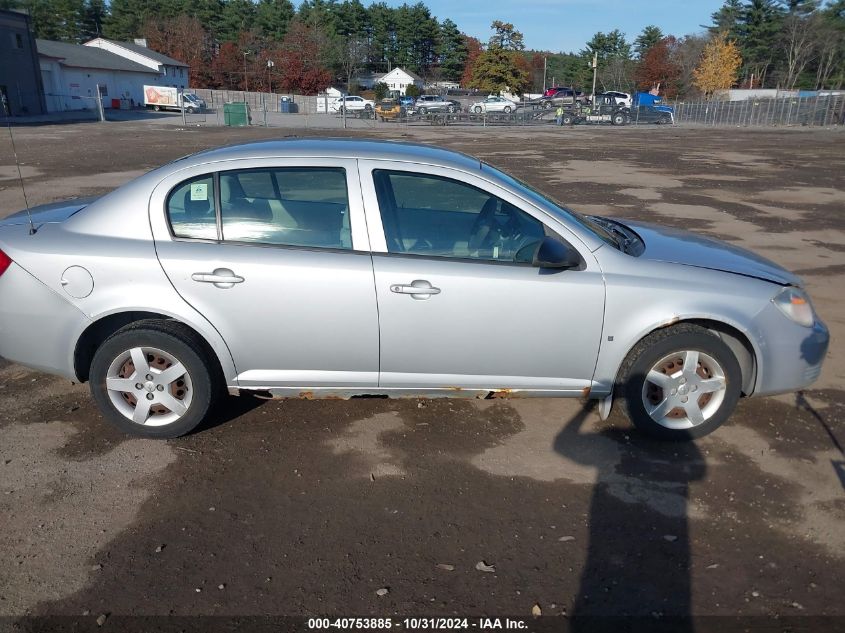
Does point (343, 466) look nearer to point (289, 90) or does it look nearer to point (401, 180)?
point (401, 180)

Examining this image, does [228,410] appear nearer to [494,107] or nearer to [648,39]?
[494,107]

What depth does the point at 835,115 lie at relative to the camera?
166 feet

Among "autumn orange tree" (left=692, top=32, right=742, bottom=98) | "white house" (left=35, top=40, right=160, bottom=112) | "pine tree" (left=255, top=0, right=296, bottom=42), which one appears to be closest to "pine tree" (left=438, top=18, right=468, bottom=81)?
"pine tree" (left=255, top=0, right=296, bottom=42)

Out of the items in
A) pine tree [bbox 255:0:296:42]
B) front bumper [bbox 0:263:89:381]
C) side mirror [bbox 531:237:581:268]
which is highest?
pine tree [bbox 255:0:296:42]

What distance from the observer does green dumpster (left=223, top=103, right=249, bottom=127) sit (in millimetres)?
41250

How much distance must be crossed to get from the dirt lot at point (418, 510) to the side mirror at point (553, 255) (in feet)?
3.74

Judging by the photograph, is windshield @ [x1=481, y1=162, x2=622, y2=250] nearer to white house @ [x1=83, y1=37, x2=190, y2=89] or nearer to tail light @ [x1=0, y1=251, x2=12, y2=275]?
tail light @ [x1=0, y1=251, x2=12, y2=275]

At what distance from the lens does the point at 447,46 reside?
379ft

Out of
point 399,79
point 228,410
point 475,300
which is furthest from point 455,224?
point 399,79

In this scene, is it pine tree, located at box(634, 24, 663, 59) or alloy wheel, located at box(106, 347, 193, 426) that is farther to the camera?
pine tree, located at box(634, 24, 663, 59)

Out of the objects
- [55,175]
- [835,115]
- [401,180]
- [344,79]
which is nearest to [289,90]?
[344,79]

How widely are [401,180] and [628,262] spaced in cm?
142

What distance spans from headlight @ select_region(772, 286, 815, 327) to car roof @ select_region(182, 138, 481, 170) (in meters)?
1.98

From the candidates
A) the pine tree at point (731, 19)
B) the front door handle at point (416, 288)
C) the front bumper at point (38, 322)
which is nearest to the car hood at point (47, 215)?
the front bumper at point (38, 322)
